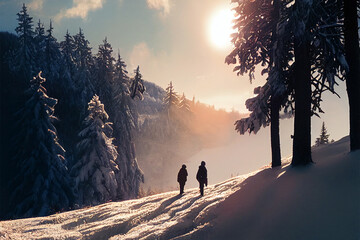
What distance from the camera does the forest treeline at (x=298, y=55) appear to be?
8.25 meters

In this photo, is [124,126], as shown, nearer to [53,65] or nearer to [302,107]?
[53,65]

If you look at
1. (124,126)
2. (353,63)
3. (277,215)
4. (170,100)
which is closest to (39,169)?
(124,126)

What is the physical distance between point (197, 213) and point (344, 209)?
4.29 meters

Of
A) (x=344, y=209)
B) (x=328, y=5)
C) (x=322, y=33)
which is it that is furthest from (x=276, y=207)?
(x=328, y=5)

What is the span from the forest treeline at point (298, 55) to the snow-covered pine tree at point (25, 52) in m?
42.0

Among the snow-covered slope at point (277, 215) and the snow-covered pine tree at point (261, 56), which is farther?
the snow-covered pine tree at point (261, 56)

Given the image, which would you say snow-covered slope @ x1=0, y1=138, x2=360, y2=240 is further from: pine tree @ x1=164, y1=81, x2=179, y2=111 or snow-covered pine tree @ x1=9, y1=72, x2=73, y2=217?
pine tree @ x1=164, y1=81, x2=179, y2=111

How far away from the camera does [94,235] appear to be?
9.09 meters

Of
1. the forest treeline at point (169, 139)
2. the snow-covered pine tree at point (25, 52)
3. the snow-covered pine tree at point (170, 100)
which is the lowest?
the forest treeline at point (169, 139)

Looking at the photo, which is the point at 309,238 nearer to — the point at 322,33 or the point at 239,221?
the point at 239,221

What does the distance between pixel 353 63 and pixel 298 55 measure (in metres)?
1.81

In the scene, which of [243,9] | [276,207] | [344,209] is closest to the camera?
[344,209]

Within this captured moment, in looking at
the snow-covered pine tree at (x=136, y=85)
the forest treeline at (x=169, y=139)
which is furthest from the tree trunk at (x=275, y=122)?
the forest treeline at (x=169, y=139)

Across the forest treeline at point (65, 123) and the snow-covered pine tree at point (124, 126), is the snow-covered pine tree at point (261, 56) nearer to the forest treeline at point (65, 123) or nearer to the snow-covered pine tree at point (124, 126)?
the forest treeline at point (65, 123)
